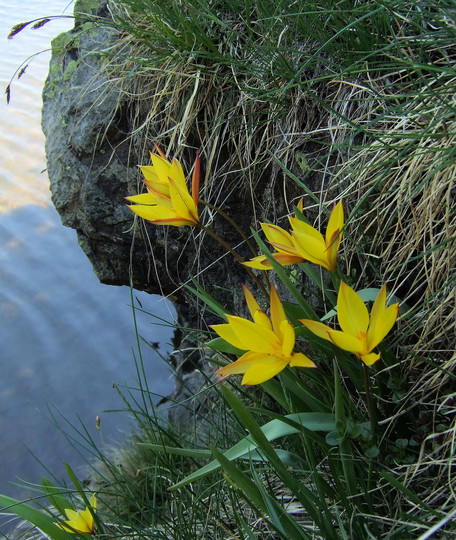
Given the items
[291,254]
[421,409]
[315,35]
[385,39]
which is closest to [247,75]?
[315,35]

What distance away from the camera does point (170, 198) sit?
1.01 metres

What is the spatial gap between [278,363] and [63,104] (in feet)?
5.65

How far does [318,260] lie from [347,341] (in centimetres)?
16

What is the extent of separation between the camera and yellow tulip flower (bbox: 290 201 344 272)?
0.89 m

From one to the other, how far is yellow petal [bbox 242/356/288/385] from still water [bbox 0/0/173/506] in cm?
184

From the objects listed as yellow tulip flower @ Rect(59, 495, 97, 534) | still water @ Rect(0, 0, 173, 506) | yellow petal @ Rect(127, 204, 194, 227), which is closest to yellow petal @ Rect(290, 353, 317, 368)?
yellow petal @ Rect(127, 204, 194, 227)

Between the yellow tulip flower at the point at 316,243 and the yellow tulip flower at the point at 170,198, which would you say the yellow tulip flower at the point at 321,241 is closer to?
the yellow tulip flower at the point at 316,243

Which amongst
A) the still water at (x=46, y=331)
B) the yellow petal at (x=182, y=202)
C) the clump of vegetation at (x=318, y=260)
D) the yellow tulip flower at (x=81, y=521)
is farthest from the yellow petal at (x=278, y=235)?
the still water at (x=46, y=331)

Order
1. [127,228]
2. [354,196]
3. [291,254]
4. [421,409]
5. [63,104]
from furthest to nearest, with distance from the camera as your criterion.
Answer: [63,104]
[127,228]
[354,196]
[421,409]
[291,254]

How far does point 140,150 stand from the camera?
1.94 m

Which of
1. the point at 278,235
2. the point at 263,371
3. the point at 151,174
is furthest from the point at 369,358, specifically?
the point at 151,174

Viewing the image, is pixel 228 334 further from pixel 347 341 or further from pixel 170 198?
pixel 170 198

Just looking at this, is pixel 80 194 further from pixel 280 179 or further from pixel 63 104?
pixel 280 179

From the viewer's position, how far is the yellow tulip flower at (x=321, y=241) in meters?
0.89
